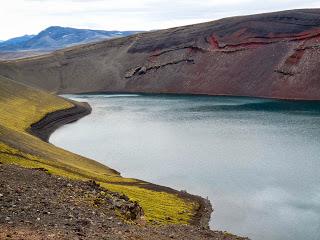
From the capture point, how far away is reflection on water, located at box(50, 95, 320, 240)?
39188 mm

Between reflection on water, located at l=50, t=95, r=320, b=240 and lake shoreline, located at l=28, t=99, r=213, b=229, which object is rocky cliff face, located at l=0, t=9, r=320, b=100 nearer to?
reflection on water, located at l=50, t=95, r=320, b=240

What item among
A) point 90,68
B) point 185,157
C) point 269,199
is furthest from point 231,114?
point 90,68

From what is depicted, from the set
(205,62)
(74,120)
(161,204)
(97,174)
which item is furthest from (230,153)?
(205,62)

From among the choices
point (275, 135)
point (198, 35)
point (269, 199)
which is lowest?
point (269, 199)

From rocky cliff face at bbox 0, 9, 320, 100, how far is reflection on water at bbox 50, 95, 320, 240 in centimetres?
1998

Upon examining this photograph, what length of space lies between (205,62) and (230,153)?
9575 cm

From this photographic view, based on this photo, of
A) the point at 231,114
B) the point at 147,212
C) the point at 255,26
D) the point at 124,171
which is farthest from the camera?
the point at 255,26

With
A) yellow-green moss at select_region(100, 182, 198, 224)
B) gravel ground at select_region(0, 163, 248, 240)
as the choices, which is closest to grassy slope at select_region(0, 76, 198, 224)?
yellow-green moss at select_region(100, 182, 198, 224)

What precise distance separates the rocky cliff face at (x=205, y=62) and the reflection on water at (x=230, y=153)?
1998 cm

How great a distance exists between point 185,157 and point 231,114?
135 feet

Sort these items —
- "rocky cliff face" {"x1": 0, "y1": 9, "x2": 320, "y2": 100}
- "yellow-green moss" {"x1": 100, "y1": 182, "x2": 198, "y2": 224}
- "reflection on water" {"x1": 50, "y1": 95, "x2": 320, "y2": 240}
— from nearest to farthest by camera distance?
"yellow-green moss" {"x1": 100, "y1": 182, "x2": 198, "y2": 224}
"reflection on water" {"x1": 50, "y1": 95, "x2": 320, "y2": 240}
"rocky cliff face" {"x1": 0, "y1": 9, "x2": 320, "y2": 100}

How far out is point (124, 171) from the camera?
185 ft

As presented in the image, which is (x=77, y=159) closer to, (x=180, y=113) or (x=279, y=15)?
(x=180, y=113)

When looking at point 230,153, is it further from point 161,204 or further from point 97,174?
point 161,204
